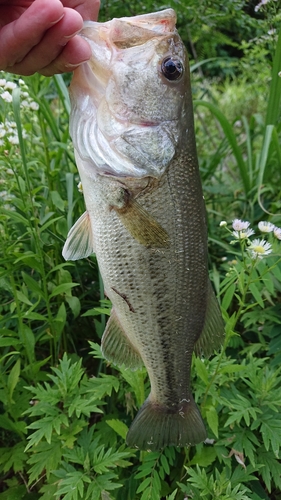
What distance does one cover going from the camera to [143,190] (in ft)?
3.91

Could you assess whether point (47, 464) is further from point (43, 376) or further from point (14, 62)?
point (14, 62)

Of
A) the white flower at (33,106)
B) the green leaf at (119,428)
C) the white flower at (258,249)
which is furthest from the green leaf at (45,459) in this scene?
the white flower at (33,106)

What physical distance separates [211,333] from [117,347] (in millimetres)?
291

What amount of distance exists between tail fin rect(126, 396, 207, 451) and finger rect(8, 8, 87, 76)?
1014 mm

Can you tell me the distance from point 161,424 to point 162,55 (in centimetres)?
106

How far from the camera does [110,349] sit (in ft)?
4.33

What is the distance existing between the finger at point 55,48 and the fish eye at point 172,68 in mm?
202

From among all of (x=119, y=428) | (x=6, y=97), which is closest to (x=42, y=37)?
(x=6, y=97)

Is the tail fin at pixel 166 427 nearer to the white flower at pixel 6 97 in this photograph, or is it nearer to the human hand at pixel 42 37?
the human hand at pixel 42 37

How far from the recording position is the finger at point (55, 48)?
102cm

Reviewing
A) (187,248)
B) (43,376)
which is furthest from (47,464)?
(187,248)

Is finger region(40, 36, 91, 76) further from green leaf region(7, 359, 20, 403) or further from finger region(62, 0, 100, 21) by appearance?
green leaf region(7, 359, 20, 403)

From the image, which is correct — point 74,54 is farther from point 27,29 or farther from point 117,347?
point 117,347

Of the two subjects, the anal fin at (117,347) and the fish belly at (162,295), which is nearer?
the fish belly at (162,295)
